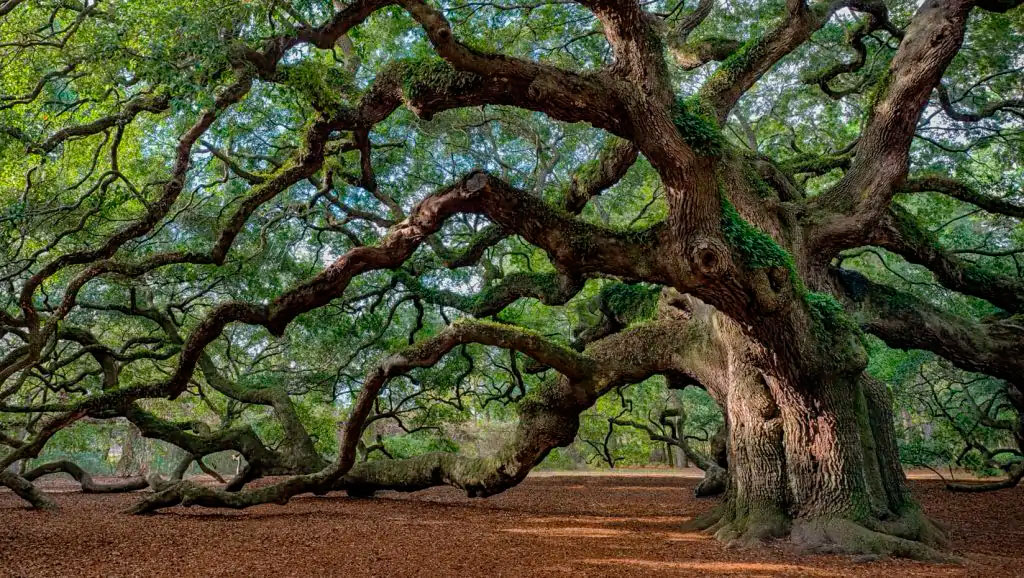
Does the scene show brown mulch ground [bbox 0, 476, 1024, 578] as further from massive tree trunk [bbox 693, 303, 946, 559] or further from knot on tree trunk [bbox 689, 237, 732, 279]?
knot on tree trunk [bbox 689, 237, 732, 279]

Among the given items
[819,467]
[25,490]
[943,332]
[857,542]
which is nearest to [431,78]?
[819,467]

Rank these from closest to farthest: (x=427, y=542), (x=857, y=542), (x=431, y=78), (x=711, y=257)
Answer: (x=711, y=257) → (x=431, y=78) → (x=857, y=542) → (x=427, y=542)

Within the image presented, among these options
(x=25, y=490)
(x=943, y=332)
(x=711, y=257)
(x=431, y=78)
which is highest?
(x=431, y=78)

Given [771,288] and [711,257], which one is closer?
[711,257]

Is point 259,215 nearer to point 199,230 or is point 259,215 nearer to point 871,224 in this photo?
point 199,230

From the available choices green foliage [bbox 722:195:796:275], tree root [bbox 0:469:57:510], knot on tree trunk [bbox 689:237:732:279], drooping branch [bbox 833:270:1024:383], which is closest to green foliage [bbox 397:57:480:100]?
knot on tree trunk [bbox 689:237:732:279]

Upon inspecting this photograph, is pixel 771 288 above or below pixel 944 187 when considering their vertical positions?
below

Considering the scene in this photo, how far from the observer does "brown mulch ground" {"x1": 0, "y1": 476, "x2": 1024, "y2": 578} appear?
4.29 metres

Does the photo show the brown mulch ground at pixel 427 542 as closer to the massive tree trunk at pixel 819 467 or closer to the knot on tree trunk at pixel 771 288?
the massive tree trunk at pixel 819 467

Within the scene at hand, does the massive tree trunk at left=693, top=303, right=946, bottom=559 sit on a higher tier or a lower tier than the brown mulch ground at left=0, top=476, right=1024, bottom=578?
higher

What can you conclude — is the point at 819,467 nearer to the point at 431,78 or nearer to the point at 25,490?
the point at 431,78

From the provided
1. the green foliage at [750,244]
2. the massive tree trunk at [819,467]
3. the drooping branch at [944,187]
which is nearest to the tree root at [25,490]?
the massive tree trunk at [819,467]

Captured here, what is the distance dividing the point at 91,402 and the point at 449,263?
14.9ft

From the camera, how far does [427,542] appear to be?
5281 mm
